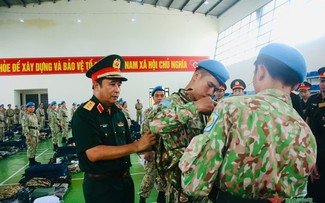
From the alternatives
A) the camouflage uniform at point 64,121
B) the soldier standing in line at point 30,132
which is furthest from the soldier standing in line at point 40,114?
the soldier standing in line at point 30,132

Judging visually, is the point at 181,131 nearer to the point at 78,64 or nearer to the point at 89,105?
the point at 89,105

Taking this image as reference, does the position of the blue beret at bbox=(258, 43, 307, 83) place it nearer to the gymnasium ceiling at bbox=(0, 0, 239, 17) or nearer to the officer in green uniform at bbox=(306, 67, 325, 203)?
the officer in green uniform at bbox=(306, 67, 325, 203)

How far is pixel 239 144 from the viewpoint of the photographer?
1.03 metres

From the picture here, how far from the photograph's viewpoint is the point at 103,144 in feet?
6.12

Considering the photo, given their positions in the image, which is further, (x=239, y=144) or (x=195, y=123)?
(x=195, y=123)

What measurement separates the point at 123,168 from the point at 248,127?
122cm

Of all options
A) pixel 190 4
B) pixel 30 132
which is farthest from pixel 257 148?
pixel 190 4

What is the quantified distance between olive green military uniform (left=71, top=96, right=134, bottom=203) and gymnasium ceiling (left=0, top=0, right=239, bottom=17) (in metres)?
15.9

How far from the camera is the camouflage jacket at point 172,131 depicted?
4.40ft

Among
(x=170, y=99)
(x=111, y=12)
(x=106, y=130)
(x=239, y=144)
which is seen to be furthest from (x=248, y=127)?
(x=111, y=12)

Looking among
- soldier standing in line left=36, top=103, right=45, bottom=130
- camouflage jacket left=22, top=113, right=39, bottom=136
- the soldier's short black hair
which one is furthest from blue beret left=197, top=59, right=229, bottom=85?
soldier standing in line left=36, top=103, right=45, bottom=130

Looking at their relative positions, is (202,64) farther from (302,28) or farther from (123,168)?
(302,28)

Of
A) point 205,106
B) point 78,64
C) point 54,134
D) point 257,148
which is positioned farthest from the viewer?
point 78,64

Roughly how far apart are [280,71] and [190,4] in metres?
17.3
